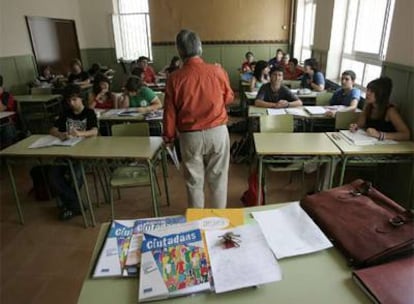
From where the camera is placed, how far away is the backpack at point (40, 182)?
3.25 meters

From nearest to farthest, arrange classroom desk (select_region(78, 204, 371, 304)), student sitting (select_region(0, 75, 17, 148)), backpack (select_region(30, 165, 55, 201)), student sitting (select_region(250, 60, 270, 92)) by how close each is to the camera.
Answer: classroom desk (select_region(78, 204, 371, 304)) → backpack (select_region(30, 165, 55, 201)) → student sitting (select_region(0, 75, 17, 148)) → student sitting (select_region(250, 60, 270, 92))

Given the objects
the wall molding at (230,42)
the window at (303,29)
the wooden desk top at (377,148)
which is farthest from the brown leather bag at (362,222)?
the wall molding at (230,42)

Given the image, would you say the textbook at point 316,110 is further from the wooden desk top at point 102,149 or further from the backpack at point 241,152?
the wooden desk top at point 102,149

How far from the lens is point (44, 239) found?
268 centimetres

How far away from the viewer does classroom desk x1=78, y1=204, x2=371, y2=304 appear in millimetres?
858

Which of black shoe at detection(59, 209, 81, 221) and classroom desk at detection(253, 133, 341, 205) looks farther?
black shoe at detection(59, 209, 81, 221)

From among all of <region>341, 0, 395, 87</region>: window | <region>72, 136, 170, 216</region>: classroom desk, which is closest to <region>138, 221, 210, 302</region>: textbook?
<region>72, 136, 170, 216</region>: classroom desk

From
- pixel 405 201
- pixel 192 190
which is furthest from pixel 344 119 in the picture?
pixel 192 190

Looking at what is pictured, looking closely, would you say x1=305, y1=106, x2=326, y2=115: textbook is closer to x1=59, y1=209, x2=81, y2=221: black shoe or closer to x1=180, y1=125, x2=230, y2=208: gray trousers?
x1=180, y1=125, x2=230, y2=208: gray trousers

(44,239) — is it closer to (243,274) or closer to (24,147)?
(24,147)

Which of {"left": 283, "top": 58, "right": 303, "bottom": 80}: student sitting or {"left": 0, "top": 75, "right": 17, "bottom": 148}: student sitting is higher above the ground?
{"left": 283, "top": 58, "right": 303, "bottom": 80}: student sitting

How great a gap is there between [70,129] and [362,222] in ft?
8.75

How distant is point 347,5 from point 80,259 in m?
5.31

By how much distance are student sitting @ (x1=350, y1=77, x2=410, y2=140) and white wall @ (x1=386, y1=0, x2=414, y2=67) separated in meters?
0.30
